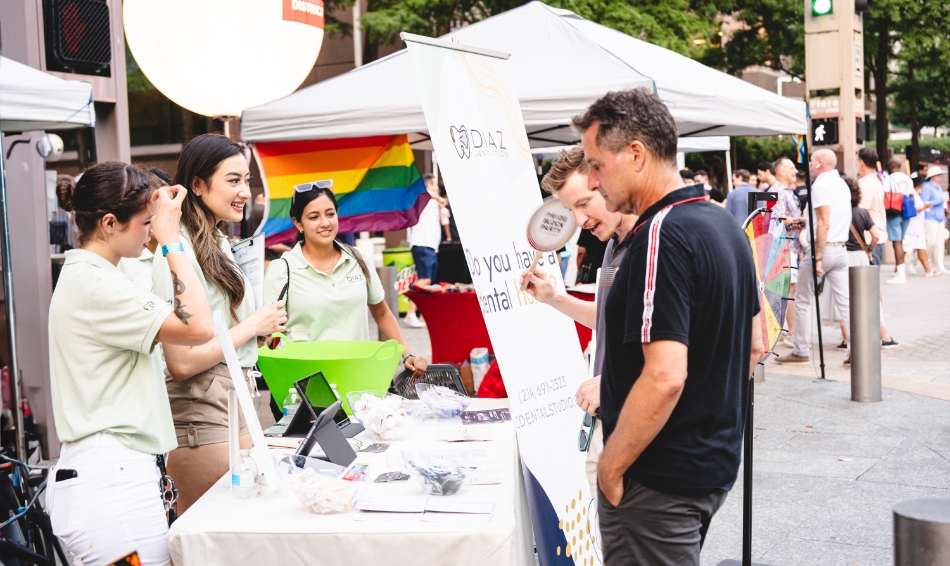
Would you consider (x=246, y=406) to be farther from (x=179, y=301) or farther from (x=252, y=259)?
(x=252, y=259)

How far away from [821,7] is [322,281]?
1225cm

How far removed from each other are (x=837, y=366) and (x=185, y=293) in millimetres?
7841

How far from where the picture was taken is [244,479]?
2715 millimetres

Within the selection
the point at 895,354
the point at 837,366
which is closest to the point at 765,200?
the point at 837,366

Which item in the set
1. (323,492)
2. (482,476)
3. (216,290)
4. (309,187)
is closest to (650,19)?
(309,187)

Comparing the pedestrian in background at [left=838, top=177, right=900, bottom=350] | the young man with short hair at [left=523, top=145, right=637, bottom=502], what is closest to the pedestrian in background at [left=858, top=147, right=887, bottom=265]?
the pedestrian in background at [left=838, top=177, right=900, bottom=350]

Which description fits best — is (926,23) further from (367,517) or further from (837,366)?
(367,517)

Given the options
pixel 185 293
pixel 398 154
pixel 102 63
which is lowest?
pixel 185 293

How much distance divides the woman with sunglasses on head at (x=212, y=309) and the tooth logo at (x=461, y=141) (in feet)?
2.59

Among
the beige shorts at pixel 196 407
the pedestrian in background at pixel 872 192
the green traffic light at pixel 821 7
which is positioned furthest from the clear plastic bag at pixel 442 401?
the green traffic light at pixel 821 7

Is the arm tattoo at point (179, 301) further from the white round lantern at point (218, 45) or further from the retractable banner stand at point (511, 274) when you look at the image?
the white round lantern at point (218, 45)

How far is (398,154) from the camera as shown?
6789 millimetres

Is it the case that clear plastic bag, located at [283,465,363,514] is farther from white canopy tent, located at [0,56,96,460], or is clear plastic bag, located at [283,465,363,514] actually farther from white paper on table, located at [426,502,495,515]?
white canopy tent, located at [0,56,96,460]

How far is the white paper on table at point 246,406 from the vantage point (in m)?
2.54
